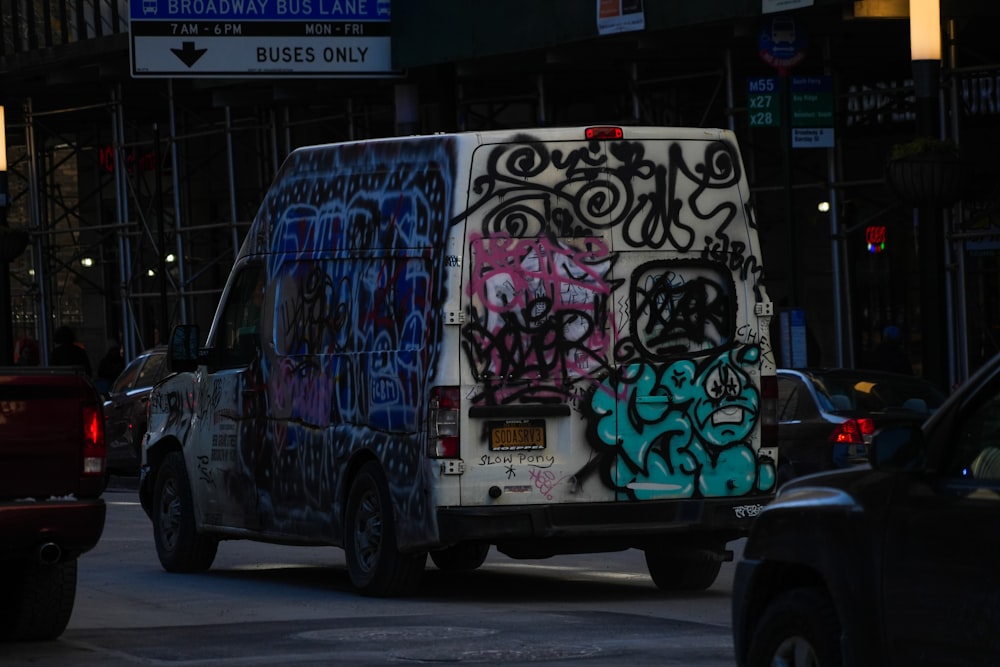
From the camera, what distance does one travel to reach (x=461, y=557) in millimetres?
14352

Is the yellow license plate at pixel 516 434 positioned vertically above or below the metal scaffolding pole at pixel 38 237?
below

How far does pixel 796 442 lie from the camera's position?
1708 cm

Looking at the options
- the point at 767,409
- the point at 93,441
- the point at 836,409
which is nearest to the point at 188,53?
the point at 836,409

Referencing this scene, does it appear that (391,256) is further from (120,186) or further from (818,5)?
(120,186)

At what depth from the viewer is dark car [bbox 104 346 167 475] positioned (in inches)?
1012

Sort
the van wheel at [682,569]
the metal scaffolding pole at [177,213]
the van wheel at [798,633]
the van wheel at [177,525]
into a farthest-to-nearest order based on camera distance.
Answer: the metal scaffolding pole at [177,213] < the van wheel at [177,525] < the van wheel at [682,569] < the van wheel at [798,633]

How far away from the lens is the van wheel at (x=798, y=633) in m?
6.49

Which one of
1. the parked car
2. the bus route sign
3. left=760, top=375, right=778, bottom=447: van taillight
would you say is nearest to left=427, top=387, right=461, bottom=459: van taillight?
left=760, top=375, right=778, bottom=447: van taillight

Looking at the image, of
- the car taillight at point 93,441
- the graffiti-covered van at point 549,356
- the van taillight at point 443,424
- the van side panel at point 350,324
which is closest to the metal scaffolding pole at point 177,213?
the van side panel at point 350,324

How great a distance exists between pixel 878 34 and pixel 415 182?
1531 centimetres

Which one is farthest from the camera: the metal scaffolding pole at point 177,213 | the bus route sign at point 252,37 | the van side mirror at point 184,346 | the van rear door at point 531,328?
the metal scaffolding pole at point 177,213

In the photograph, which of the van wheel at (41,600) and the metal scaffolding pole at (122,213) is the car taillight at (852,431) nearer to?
the van wheel at (41,600)

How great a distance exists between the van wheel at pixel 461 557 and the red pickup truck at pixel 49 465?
3.12m

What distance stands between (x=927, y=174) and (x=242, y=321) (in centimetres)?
699
